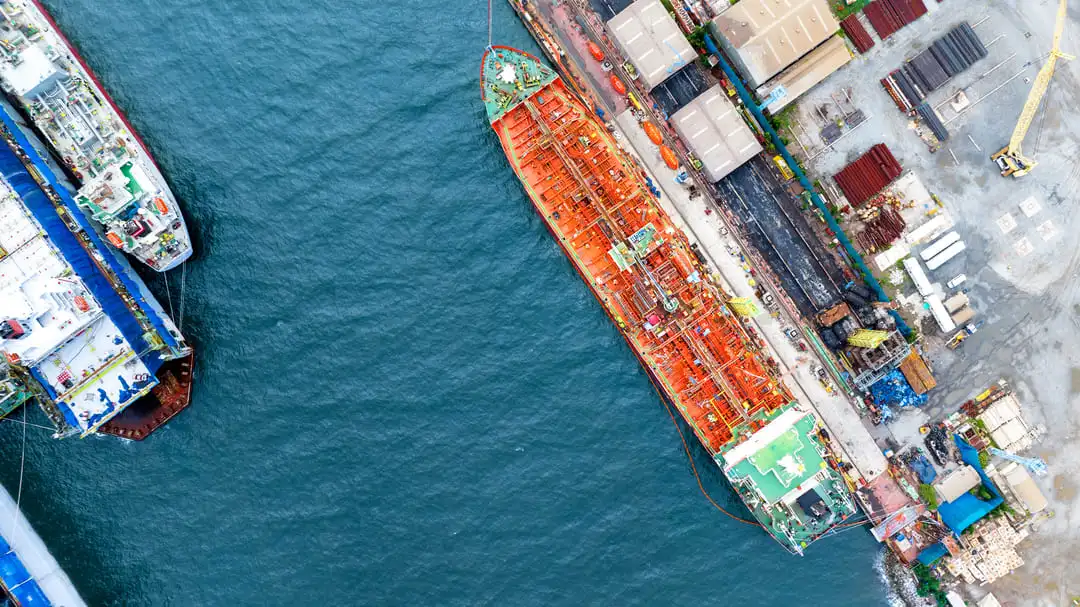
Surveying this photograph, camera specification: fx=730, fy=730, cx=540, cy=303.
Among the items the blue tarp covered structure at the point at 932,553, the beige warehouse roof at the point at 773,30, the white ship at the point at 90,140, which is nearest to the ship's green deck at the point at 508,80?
the beige warehouse roof at the point at 773,30

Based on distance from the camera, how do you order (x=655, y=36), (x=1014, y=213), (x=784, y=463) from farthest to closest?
1. (x=1014, y=213)
2. (x=655, y=36)
3. (x=784, y=463)

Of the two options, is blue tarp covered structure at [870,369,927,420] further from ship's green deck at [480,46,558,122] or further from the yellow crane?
ship's green deck at [480,46,558,122]

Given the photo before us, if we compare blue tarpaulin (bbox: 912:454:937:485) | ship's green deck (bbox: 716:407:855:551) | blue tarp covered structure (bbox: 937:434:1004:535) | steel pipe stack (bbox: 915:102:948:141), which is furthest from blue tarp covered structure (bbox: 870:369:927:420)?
steel pipe stack (bbox: 915:102:948:141)

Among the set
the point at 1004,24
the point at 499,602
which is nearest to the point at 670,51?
the point at 1004,24

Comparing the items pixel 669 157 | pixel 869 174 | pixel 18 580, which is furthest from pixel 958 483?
pixel 18 580

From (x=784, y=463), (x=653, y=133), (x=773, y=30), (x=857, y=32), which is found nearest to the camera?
(x=784, y=463)

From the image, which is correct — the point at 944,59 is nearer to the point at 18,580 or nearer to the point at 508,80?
the point at 508,80
